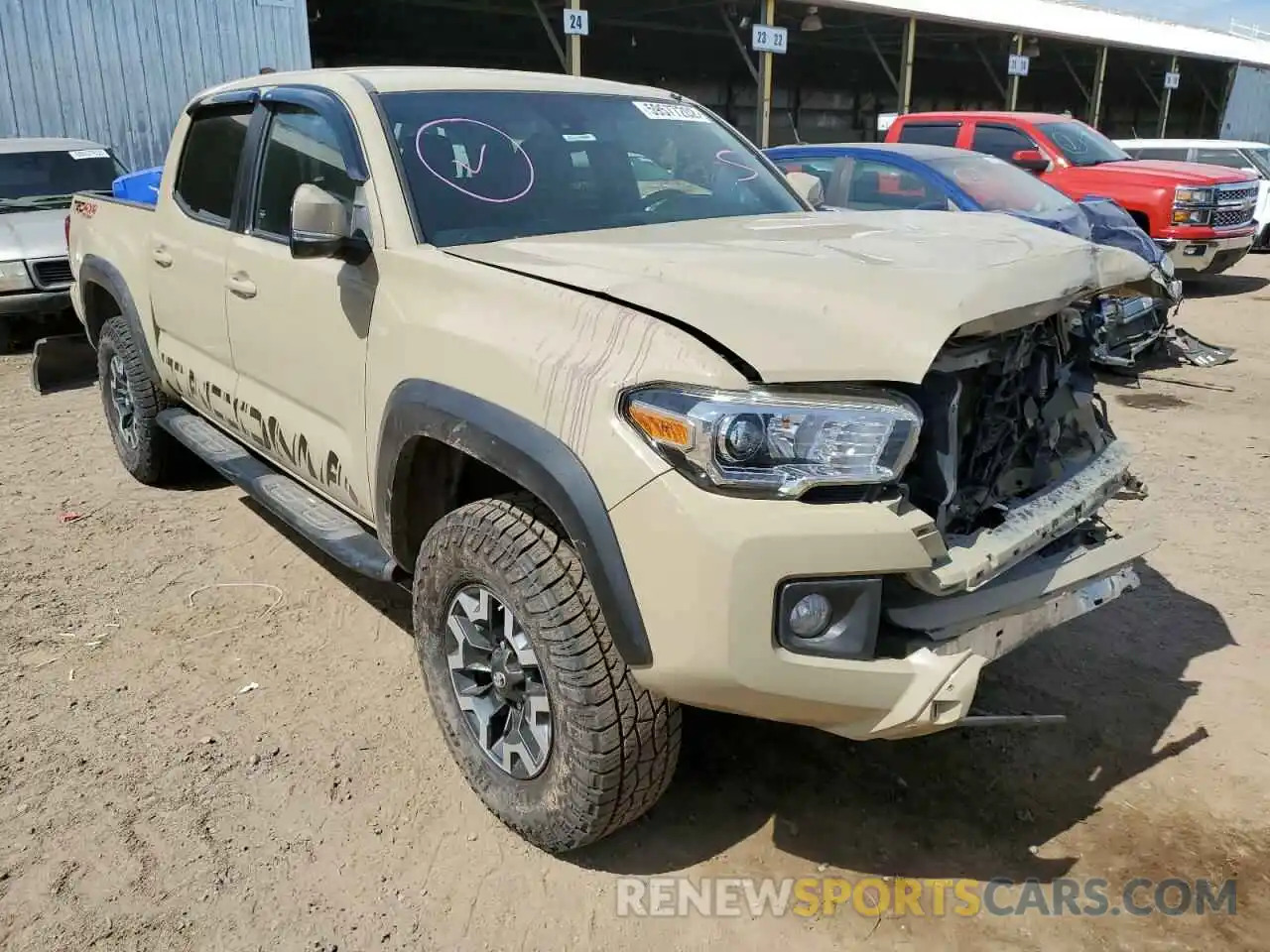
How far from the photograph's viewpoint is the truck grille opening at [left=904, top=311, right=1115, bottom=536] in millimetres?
2295

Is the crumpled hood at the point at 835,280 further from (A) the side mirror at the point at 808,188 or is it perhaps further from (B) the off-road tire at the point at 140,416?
(B) the off-road tire at the point at 140,416

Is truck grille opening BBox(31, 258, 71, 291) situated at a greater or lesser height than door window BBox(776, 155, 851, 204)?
lesser

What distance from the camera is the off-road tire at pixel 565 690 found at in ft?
7.59

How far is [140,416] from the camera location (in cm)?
504

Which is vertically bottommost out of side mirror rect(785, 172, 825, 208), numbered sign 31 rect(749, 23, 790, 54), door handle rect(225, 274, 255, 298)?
door handle rect(225, 274, 255, 298)

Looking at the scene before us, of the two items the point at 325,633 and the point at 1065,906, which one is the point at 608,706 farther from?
the point at 325,633

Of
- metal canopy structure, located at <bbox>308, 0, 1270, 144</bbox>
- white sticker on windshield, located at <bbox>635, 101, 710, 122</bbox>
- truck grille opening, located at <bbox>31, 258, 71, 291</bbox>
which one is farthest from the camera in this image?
metal canopy structure, located at <bbox>308, 0, 1270, 144</bbox>

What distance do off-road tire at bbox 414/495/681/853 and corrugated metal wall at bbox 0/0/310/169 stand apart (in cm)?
1219

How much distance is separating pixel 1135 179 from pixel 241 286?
10.2 metres

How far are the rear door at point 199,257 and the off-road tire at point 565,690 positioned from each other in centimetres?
184

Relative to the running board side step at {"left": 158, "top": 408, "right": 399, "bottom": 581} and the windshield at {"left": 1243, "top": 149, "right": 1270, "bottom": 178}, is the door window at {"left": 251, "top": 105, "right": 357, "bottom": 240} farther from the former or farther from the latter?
the windshield at {"left": 1243, "top": 149, "right": 1270, "bottom": 178}

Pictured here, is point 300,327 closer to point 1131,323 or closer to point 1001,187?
point 1131,323

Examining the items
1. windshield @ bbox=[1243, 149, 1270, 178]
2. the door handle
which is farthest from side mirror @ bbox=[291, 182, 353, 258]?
windshield @ bbox=[1243, 149, 1270, 178]

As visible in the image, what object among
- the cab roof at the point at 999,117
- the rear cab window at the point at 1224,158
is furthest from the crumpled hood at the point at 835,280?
the rear cab window at the point at 1224,158
